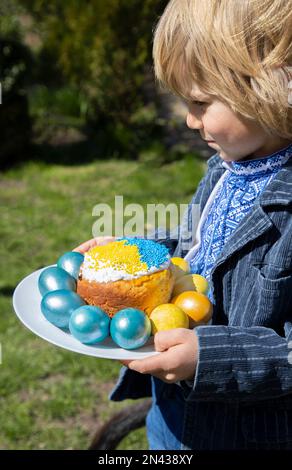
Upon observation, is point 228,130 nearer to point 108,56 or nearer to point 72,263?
point 72,263

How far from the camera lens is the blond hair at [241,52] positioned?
4.43ft

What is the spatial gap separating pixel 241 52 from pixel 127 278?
0.56 meters

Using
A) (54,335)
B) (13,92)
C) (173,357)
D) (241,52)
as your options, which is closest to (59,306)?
(54,335)

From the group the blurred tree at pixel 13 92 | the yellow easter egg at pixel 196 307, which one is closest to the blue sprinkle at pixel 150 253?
the yellow easter egg at pixel 196 307

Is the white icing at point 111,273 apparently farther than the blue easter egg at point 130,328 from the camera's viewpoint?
Yes

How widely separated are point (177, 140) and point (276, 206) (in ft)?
19.8

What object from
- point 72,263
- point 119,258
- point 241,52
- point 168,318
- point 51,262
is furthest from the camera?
point 51,262

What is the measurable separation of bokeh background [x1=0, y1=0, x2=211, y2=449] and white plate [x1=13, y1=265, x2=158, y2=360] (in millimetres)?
2533

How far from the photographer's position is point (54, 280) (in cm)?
163

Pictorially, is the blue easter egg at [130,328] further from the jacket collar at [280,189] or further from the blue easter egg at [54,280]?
the jacket collar at [280,189]

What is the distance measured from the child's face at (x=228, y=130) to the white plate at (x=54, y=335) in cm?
47

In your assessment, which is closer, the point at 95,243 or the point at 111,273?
the point at 111,273

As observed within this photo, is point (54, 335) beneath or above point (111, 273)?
beneath

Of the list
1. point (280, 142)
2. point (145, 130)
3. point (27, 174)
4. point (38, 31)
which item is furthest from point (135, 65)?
point (280, 142)
